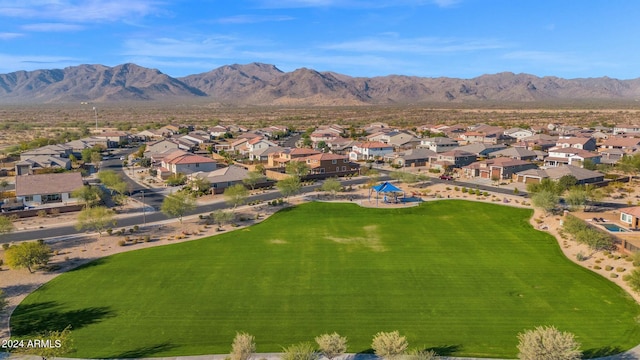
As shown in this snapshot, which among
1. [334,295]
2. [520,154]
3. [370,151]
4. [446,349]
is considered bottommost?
[446,349]

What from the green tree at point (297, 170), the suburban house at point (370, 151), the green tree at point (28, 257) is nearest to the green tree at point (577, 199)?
the green tree at point (297, 170)

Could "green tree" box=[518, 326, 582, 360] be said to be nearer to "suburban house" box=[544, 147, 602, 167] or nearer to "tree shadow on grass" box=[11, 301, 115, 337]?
"tree shadow on grass" box=[11, 301, 115, 337]

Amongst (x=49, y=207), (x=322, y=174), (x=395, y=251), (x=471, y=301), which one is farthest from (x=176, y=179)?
(x=471, y=301)

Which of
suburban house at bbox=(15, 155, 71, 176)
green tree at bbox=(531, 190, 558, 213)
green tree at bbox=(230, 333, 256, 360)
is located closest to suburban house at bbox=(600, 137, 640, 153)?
green tree at bbox=(531, 190, 558, 213)

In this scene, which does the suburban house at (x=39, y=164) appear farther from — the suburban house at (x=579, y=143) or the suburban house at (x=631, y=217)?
the suburban house at (x=579, y=143)

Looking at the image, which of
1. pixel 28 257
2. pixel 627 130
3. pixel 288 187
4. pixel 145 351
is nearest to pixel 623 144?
pixel 627 130

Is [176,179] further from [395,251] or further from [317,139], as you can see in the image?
[317,139]

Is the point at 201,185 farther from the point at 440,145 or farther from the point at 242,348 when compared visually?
the point at 440,145
